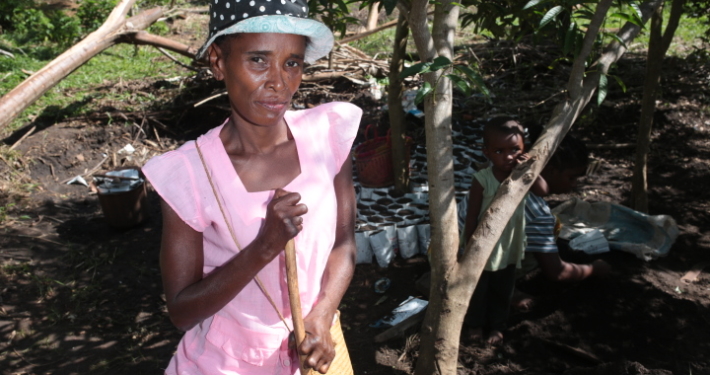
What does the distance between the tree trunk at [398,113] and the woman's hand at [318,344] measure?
323 cm

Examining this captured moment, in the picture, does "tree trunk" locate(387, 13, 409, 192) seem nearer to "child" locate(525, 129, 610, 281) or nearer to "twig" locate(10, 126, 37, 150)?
"child" locate(525, 129, 610, 281)

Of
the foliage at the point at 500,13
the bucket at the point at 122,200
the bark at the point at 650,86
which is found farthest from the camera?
the bucket at the point at 122,200

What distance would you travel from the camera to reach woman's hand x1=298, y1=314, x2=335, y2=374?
1.50 m

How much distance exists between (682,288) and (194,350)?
3525 millimetres

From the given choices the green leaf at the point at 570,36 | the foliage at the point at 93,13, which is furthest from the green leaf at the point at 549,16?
the foliage at the point at 93,13

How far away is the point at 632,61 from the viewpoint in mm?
7195

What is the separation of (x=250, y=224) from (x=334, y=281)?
0.32 m

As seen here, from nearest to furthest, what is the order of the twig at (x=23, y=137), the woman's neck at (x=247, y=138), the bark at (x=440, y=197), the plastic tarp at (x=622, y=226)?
the woman's neck at (x=247, y=138)
the bark at (x=440, y=197)
the plastic tarp at (x=622, y=226)
the twig at (x=23, y=137)

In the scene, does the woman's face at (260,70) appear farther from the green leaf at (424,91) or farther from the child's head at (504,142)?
the child's head at (504,142)

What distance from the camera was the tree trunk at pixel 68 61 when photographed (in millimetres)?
5633

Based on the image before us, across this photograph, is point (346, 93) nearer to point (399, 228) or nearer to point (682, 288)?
point (399, 228)

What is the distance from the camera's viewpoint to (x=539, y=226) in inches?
146

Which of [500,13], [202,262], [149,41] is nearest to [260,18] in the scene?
[202,262]

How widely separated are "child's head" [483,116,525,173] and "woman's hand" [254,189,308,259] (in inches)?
84.8
